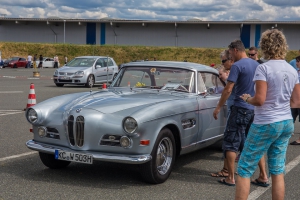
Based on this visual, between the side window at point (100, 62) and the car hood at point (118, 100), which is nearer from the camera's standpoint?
the car hood at point (118, 100)

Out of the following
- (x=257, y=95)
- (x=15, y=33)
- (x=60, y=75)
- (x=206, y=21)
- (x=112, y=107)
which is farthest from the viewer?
(x=15, y=33)

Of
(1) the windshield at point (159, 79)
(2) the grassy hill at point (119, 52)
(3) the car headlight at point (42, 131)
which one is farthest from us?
(2) the grassy hill at point (119, 52)

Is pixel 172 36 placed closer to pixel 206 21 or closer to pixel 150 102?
pixel 206 21

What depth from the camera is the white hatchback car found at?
22328 millimetres

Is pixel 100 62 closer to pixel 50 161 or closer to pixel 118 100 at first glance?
pixel 50 161

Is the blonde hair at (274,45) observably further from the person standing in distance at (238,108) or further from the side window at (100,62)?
the side window at (100,62)

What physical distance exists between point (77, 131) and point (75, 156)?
301 mm

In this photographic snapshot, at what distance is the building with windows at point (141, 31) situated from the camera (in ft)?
208

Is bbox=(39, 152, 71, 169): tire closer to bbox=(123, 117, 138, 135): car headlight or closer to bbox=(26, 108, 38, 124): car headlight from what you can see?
bbox=(26, 108, 38, 124): car headlight

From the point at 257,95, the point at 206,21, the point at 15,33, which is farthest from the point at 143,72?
the point at 15,33

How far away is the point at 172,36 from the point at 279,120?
204 ft

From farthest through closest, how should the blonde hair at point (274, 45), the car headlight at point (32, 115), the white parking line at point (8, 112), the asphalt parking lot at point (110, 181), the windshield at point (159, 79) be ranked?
the white parking line at point (8, 112), the windshield at point (159, 79), the car headlight at point (32, 115), the asphalt parking lot at point (110, 181), the blonde hair at point (274, 45)

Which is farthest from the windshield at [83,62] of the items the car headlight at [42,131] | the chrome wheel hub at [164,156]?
the chrome wheel hub at [164,156]

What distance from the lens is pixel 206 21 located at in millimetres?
62969
